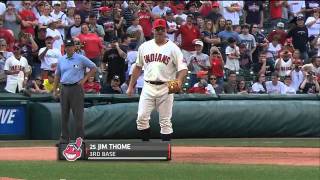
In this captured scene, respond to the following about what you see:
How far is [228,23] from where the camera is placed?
74.2 feet

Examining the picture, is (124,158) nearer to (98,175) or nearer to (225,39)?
(98,175)

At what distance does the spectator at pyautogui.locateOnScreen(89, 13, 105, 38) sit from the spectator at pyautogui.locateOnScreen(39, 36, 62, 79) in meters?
1.65

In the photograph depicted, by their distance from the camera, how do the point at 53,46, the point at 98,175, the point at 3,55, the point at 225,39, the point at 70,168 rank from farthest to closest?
the point at 225,39 → the point at 53,46 → the point at 3,55 → the point at 70,168 → the point at 98,175

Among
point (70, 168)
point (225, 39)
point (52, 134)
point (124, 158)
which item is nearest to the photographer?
point (70, 168)

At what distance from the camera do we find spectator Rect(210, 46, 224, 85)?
20750 mm

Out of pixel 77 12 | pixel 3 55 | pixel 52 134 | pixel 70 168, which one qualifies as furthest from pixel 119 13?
pixel 70 168

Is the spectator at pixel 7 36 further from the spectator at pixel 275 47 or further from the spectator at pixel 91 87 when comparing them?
the spectator at pixel 275 47

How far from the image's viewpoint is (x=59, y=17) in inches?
852

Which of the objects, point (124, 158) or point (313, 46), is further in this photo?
point (313, 46)

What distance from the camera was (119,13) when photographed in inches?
888

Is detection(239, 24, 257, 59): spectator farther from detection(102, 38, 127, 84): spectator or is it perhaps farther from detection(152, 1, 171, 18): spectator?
detection(102, 38, 127, 84): spectator

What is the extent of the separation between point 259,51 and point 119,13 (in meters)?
4.26

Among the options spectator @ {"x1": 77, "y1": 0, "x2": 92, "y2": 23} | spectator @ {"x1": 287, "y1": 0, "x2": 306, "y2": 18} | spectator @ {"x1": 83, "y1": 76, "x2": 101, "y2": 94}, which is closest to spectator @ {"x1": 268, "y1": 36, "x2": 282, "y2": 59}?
spectator @ {"x1": 287, "y1": 0, "x2": 306, "y2": 18}

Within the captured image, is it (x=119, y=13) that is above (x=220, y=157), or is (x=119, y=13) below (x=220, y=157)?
above
